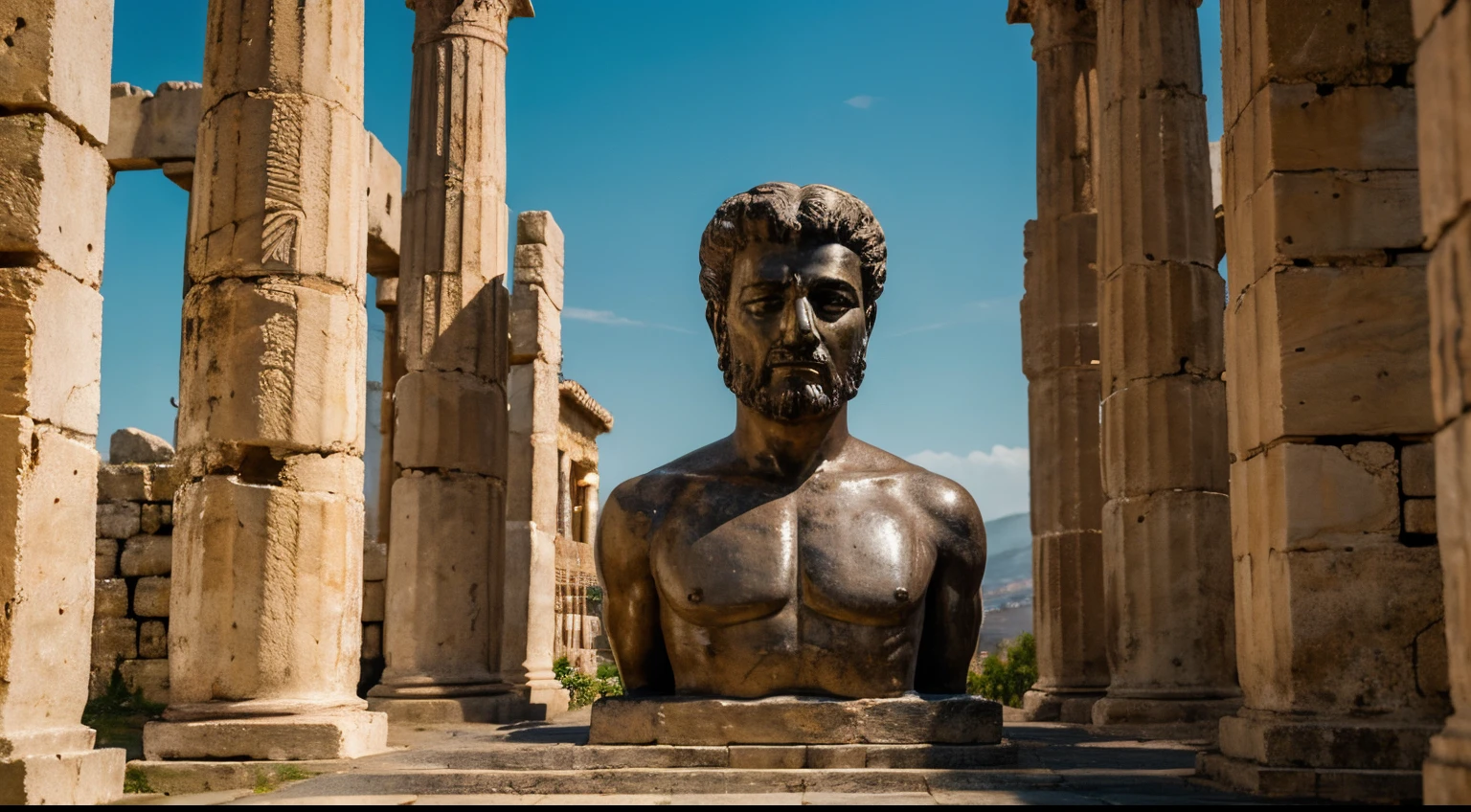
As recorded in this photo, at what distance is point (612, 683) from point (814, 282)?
43.7 feet

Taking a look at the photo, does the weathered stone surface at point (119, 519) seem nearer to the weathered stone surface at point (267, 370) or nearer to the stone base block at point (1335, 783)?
the weathered stone surface at point (267, 370)

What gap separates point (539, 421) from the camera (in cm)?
1609

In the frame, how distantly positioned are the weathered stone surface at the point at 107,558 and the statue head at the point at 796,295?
9201 millimetres

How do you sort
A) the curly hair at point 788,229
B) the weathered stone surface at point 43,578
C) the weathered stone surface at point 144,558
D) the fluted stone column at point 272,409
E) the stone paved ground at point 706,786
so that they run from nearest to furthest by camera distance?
the stone paved ground at point 706,786
the weathered stone surface at point 43,578
the curly hair at point 788,229
the fluted stone column at point 272,409
the weathered stone surface at point 144,558

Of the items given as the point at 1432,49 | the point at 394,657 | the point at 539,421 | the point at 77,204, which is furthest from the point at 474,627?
the point at 1432,49

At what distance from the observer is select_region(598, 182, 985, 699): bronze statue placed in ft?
20.6

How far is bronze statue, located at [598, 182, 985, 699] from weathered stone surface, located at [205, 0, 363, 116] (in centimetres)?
350

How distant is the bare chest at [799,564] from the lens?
6262 millimetres

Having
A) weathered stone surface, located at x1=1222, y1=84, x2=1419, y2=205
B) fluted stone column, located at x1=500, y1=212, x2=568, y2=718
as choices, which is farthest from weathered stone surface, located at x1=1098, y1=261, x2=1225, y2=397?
fluted stone column, located at x1=500, y1=212, x2=568, y2=718

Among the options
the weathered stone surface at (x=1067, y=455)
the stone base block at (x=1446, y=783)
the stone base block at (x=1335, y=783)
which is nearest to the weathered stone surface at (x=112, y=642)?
the weathered stone surface at (x=1067, y=455)

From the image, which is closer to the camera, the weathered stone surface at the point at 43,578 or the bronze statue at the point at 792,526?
the weathered stone surface at the point at 43,578

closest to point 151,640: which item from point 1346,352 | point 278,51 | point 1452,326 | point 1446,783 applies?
point 278,51

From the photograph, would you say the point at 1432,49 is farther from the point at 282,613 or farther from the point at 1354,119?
the point at 282,613

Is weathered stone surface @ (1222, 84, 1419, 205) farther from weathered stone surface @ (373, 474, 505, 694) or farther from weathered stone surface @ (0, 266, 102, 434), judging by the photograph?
weathered stone surface @ (373, 474, 505, 694)
